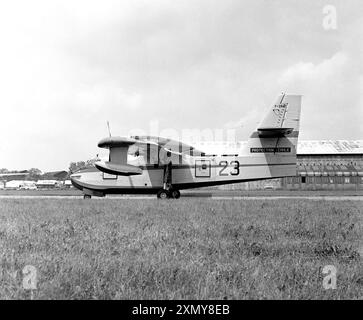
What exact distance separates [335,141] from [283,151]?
47708 millimetres

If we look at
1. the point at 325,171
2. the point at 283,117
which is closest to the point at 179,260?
the point at 283,117

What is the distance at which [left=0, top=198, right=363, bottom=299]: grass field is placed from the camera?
3.25 metres

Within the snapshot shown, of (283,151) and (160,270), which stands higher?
(283,151)

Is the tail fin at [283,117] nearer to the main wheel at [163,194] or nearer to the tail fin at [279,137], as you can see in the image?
the tail fin at [279,137]

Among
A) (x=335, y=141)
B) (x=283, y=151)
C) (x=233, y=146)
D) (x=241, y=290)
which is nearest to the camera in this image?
(x=241, y=290)

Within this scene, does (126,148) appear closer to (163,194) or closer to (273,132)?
(163,194)

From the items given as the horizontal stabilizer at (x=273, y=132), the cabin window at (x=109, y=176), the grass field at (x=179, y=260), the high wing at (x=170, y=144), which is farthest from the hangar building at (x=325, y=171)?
the grass field at (x=179, y=260)

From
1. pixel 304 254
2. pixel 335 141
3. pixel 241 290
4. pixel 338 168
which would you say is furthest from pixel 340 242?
pixel 335 141

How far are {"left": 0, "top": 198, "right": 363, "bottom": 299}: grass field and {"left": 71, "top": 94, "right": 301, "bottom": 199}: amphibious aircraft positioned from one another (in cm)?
1451

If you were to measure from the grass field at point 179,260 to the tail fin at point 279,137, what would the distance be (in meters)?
14.5

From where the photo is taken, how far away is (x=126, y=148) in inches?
862

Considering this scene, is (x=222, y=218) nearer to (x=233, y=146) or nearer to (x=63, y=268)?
(x=63, y=268)

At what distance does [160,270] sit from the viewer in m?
3.81
